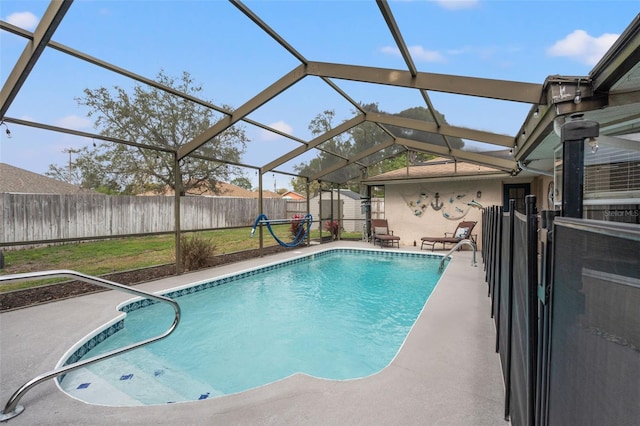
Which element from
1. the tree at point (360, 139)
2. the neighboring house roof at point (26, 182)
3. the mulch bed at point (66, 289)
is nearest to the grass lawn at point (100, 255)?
the mulch bed at point (66, 289)

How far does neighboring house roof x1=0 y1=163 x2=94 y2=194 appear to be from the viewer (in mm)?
5145

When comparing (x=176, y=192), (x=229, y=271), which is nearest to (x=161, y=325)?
(x=229, y=271)

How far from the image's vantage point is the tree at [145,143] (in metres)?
7.25

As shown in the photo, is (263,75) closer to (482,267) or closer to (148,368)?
(148,368)

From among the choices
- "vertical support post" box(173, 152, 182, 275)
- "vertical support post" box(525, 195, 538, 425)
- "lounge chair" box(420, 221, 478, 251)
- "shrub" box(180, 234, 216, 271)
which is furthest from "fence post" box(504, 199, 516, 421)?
"lounge chair" box(420, 221, 478, 251)

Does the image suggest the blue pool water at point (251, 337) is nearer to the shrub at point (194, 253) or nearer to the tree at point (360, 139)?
the shrub at point (194, 253)

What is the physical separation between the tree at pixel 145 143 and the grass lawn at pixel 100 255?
1.78m

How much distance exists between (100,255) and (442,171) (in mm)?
11366

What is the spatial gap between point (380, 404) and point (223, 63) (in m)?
7.17

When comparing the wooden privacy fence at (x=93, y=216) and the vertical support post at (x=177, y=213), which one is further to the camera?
the vertical support post at (x=177, y=213)

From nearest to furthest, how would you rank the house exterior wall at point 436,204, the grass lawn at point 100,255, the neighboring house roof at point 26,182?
the neighboring house roof at point 26,182 < the grass lawn at point 100,255 < the house exterior wall at point 436,204

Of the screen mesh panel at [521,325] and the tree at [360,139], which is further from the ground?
the tree at [360,139]

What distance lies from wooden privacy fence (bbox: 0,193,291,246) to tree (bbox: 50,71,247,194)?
0.92 meters

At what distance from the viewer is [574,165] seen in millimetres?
1038
